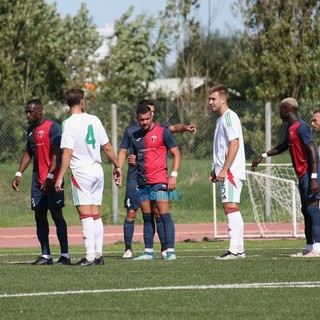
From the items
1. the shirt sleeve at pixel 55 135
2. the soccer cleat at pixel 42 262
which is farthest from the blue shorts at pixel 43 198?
the soccer cleat at pixel 42 262

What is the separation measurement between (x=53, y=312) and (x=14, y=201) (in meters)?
16.8

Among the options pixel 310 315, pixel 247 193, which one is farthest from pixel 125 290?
pixel 247 193

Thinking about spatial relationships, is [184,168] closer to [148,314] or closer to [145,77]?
[148,314]

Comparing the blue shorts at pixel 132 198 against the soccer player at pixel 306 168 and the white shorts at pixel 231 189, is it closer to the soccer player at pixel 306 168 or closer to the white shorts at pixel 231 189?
the white shorts at pixel 231 189

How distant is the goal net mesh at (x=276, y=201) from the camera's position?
22094 mm

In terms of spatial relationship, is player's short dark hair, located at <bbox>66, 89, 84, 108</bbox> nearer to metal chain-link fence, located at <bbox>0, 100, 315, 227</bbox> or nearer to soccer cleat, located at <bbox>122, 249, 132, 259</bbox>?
soccer cleat, located at <bbox>122, 249, 132, 259</bbox>

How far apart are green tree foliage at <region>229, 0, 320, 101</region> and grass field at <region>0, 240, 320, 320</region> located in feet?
62.8

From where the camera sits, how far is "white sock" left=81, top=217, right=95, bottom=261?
14.0 metres

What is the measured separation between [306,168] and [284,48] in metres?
19.6

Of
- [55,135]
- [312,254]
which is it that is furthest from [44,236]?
[312,254]

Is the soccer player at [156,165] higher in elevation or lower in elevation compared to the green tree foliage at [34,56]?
lower

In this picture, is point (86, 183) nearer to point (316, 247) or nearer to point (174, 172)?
point (174, 172)

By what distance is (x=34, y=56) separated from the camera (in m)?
37.2

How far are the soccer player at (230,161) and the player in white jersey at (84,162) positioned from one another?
158cm
